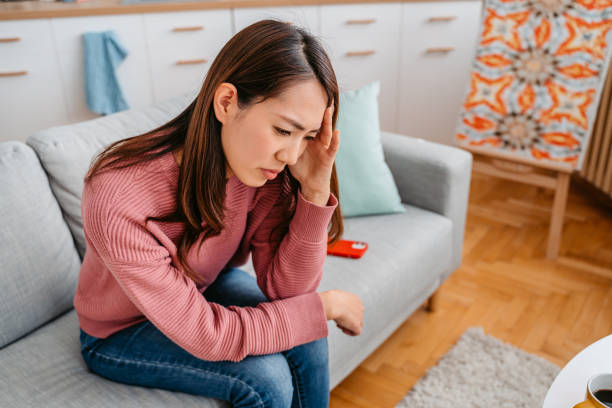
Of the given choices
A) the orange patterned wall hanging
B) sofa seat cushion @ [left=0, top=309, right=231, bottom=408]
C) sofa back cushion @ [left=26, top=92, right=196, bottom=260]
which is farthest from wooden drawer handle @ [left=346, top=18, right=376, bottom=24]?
sofa seat cushion @ [left=0, top=309, right=231, bottom=408]

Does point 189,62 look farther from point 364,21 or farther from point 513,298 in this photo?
point 513,298

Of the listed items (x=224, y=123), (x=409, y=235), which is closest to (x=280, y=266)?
(x=224, y=123)

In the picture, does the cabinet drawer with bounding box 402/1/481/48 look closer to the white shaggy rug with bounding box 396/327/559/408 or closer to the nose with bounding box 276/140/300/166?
the white shaggy rug with bounding box 396/327/559/408

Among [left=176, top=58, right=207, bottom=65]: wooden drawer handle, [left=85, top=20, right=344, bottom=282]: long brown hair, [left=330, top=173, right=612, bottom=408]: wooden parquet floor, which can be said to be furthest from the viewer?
[left=176, top=58, right=207, bottom=65]: wooden drawer handle

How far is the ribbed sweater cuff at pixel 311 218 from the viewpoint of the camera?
1062 millimetres

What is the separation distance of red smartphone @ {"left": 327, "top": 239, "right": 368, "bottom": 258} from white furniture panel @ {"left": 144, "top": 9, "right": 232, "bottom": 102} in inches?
54.1

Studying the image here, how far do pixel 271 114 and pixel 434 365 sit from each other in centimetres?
105

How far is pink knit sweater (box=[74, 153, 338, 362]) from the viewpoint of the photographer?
887 mm

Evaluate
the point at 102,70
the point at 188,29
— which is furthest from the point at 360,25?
the point at 102,70

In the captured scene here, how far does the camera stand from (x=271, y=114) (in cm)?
88

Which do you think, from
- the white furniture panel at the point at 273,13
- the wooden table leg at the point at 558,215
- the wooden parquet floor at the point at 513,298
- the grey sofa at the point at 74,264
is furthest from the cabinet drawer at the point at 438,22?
the grey sofa at the point at 74,264

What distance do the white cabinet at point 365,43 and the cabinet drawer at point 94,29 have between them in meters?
0.89

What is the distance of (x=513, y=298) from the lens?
1921mm

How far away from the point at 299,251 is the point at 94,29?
1857 mm
